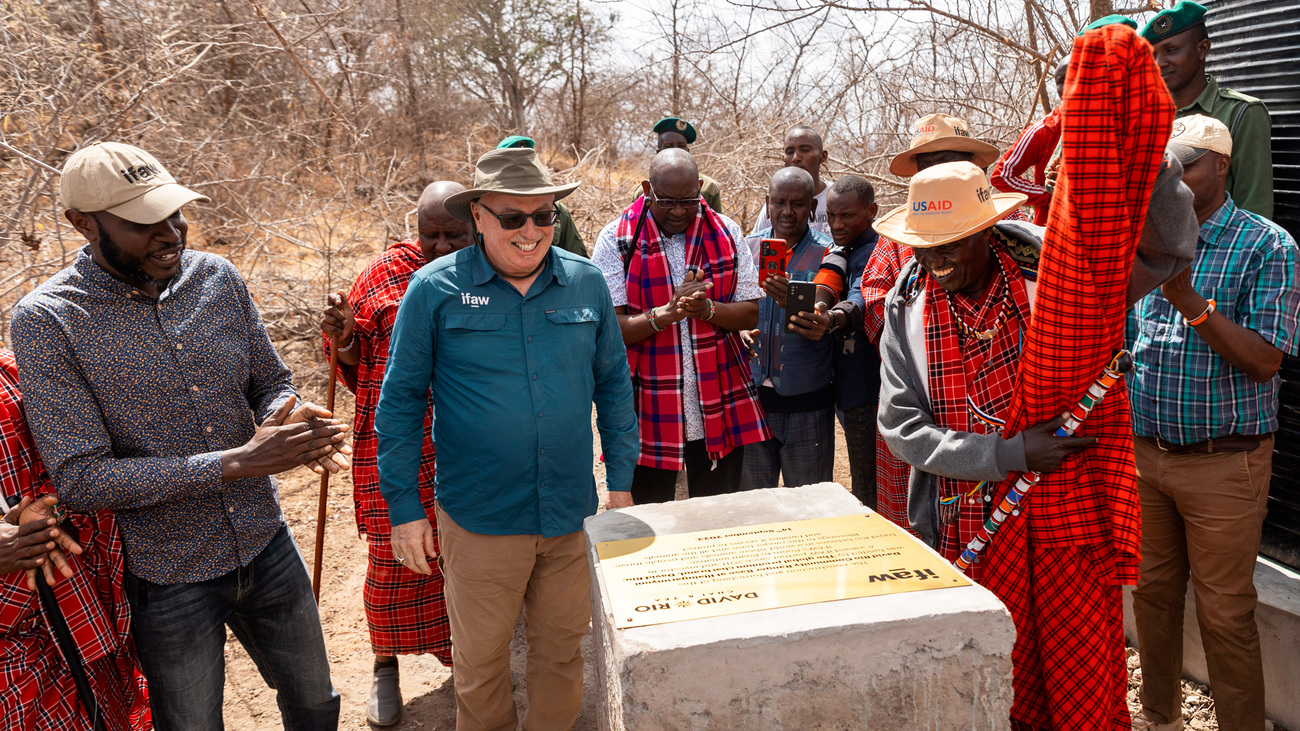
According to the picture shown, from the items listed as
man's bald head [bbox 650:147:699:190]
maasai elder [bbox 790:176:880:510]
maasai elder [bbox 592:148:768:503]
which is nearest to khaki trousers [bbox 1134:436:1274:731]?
maasai elder [bbox 790:176:880:510]

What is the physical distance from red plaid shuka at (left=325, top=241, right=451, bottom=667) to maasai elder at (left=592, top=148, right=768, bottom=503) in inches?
35.4

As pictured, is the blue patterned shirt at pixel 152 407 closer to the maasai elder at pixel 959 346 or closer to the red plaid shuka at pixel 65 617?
the red plaid shuka at pixel 65 617

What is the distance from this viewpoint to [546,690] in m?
3.01

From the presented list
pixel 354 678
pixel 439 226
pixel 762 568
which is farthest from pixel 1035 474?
pixel 354 678

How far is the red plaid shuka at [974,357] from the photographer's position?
7.71 feet

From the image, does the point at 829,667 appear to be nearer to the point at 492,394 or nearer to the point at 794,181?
the point at 492,394

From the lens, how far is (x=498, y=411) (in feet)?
8.80

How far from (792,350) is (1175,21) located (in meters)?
1.94

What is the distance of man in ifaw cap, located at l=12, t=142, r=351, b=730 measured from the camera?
7.43 feet

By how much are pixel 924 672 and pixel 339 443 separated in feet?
5.90

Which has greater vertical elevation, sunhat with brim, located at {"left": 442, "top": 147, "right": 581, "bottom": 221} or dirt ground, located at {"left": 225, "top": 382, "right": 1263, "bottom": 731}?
sunhat with brim, located at {"left": 442, "top": 147, "right": 581, "bottom": 221}

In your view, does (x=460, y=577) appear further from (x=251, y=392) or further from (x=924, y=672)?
(x=924, y=672)

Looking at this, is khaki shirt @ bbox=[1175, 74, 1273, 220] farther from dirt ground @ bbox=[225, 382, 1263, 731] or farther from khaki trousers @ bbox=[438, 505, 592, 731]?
khaki trousers @ bbox=[438, 505, 592, 731]

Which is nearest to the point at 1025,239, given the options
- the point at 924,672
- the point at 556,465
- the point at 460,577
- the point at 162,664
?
the point at 924,672
